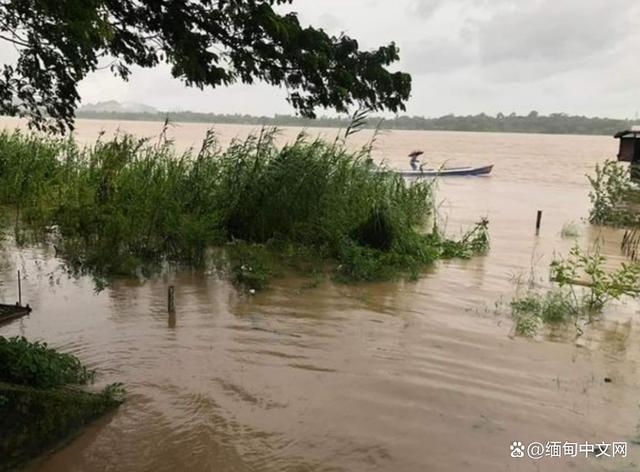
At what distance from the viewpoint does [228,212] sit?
9.12 m

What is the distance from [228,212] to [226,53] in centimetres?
527

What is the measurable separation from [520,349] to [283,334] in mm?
2367

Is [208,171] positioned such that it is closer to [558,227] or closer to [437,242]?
[437,242]

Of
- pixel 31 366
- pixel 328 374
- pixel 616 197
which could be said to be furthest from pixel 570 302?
pixel 616 197

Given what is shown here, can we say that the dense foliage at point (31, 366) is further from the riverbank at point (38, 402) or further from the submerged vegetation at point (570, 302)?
the submerged vegetation at point (570, 302)

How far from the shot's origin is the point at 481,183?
2372cm

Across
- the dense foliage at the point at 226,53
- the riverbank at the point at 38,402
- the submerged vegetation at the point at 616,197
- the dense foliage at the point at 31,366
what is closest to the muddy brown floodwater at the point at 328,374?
the riverbank at the point at 38,402

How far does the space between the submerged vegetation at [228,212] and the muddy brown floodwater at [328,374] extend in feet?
1.83

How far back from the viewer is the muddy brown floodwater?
12.0 ft

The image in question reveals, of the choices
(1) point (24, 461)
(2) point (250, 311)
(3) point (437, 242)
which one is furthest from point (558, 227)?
(1) point (24, 461)

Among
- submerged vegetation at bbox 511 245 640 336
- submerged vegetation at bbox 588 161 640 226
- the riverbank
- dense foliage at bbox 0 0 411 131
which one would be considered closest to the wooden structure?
the riverbank

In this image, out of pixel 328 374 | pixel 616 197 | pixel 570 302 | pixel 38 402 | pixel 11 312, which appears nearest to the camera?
pixel 38 402

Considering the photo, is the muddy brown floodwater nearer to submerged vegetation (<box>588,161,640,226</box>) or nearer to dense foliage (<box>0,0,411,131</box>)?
dense foliage (<box>0,0,411,131</box>)

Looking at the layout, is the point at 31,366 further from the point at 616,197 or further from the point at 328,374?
the point at 616,197
